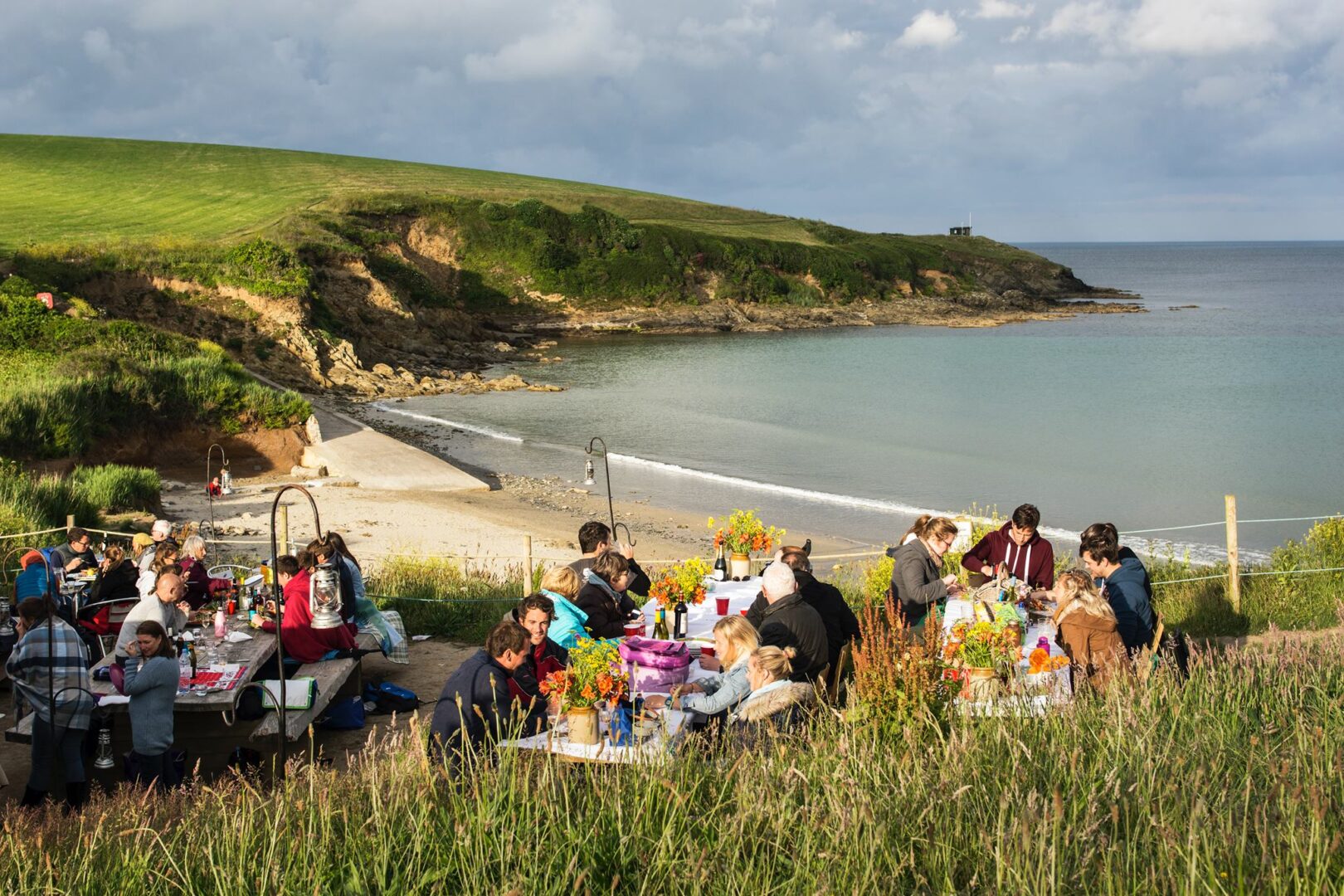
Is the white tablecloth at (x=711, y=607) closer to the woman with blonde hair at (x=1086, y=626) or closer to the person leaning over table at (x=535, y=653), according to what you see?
the person leaning over table at (x=535, y=653)

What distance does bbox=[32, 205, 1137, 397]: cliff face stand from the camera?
4456 cm

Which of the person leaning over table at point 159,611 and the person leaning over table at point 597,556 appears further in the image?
the person leaning over table at point 597,556

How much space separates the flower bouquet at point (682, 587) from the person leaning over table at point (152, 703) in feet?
10.5

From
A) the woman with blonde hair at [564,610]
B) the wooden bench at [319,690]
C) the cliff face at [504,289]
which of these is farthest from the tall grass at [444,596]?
the cliff face at [504,289]

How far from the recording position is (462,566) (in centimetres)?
1664

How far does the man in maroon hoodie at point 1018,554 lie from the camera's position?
9445 mm

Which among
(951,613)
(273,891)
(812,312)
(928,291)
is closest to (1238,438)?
(951,613)

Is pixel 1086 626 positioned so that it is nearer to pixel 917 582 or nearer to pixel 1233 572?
pixel 917 582

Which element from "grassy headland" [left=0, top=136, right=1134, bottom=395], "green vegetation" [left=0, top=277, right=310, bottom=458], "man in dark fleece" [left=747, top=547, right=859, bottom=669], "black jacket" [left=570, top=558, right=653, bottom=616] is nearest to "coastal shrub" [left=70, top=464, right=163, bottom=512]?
"green vegetation" [left=0, top=277, right=310, bottom=458]

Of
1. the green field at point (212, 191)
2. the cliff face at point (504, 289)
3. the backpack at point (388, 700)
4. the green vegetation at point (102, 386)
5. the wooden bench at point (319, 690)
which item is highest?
the green field at point (212, 191)

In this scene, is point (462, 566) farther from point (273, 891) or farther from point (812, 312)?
point (812, 312)

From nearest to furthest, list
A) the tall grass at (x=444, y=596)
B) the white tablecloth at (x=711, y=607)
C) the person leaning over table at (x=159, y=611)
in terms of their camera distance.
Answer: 1. the person leaning over table at (x=159, y=611)
2. the white tablecloth at (x=711, y=607)
3. the tall grass at (x=444, y=596)

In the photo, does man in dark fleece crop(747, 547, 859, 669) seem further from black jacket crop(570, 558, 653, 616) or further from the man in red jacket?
the man in red jacket

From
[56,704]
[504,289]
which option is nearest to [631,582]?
[56,704]
